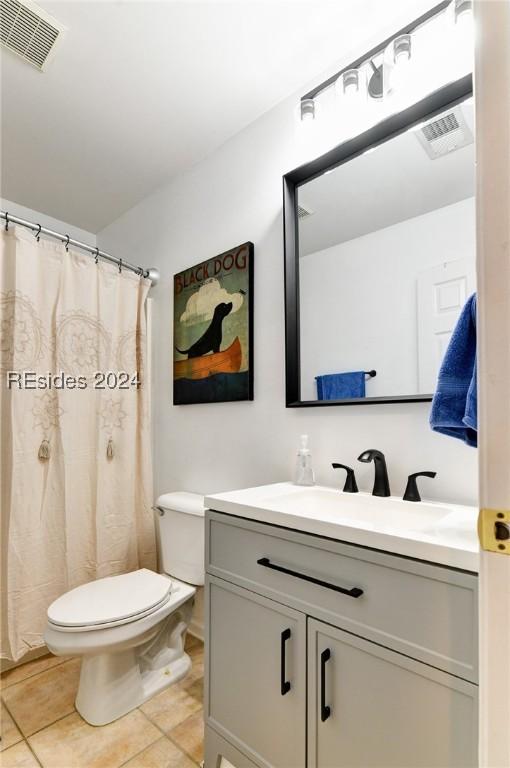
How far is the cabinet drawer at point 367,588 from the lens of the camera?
75 centimetres

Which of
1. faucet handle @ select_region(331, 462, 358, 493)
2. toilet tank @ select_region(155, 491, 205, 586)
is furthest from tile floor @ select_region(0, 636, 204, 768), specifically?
faucet handle @ select_region(331, 462, 358, 493)

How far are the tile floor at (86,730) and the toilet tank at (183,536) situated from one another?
0.42 metres

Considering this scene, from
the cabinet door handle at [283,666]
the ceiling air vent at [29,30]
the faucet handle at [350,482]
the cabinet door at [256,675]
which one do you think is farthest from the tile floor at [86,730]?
the ceiling air vent at [29,30]

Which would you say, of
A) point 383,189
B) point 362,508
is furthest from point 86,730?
point 383,189

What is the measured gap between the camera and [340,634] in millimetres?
926

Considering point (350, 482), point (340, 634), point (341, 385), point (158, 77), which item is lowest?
point (340, 634)

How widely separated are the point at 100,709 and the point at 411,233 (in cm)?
197

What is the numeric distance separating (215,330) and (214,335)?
2 cm

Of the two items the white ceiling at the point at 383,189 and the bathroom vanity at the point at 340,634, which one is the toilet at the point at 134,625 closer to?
the bathroom vanity at the point at 340,634

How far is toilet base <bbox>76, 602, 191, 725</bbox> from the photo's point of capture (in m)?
1.47

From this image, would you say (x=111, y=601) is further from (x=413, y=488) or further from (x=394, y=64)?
(x=394, y=64)

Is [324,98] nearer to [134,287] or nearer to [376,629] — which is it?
[134,287]

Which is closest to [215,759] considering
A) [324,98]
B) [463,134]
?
[463,134]

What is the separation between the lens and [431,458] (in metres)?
1.23
